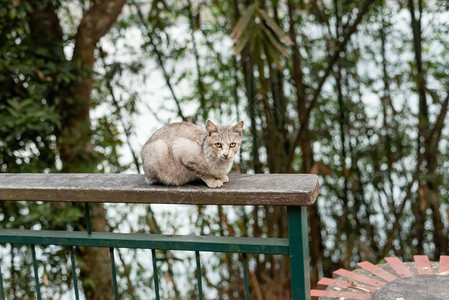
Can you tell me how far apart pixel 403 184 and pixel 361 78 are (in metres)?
1.00

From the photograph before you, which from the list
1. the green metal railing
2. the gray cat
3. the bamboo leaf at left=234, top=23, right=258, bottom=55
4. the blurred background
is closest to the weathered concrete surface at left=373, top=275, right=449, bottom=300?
the green metal railing

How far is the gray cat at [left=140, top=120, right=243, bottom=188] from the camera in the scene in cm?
167

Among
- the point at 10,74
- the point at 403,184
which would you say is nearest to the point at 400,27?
the point at 403,184

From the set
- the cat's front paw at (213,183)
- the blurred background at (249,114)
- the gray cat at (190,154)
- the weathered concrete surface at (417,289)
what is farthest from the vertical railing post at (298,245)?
the blurred background at (249,114)

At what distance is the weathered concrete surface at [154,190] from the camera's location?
47.1 inches

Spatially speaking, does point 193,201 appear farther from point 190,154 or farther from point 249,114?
point 249,114

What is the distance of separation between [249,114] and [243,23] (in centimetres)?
121

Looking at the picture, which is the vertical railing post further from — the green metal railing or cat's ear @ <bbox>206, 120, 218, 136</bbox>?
cat's ear @ <bbox>206, 120, 218, 136</bbox>

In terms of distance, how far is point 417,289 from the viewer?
1646mm

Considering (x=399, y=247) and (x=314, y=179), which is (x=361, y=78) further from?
(x=314, y=179)

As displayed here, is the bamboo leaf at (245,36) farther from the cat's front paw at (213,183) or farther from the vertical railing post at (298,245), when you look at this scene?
the vertical railing post at (298,245)

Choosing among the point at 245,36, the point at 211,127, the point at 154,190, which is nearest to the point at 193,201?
the point at 154,190

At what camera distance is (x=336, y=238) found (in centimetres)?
438

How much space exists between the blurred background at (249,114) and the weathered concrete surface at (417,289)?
1643 mm
